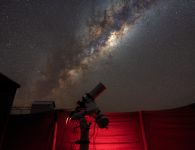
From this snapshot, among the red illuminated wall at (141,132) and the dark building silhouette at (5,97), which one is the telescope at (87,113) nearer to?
the red illuminated wall at (141,132)

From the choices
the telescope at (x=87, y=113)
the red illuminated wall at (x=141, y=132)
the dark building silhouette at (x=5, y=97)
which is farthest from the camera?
the dark building silhouette at (x=5, y=97)

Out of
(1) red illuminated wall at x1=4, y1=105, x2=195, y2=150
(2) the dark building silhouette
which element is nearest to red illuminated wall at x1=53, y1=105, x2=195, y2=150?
(1) red illuminated wall at x1=4, y1=105, x2=195, y2=150

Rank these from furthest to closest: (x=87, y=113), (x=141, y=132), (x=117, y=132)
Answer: (x=117, y=132)
(x=141, y=132)
(x=87, y=113)

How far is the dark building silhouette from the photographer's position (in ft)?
18.7

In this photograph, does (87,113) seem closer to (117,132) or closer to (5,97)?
(117,132)

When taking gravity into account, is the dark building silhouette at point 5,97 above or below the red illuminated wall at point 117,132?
above

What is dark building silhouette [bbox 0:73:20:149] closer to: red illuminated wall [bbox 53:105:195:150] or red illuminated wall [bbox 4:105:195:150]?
red illuminated wall [bbox 4:105:195:150]

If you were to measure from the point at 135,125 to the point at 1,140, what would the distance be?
4.41m

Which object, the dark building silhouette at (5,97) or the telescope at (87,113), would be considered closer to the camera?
the telescope at (87,113)

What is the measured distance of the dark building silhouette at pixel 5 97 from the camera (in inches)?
224

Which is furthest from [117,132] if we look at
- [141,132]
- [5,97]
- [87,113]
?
[5,97]

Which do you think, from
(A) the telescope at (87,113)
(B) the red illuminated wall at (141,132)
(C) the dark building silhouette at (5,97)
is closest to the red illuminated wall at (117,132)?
(B) the red illuminated wall at (141,132)

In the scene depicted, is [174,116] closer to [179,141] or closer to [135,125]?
[179,141]

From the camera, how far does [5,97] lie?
6203 mm
